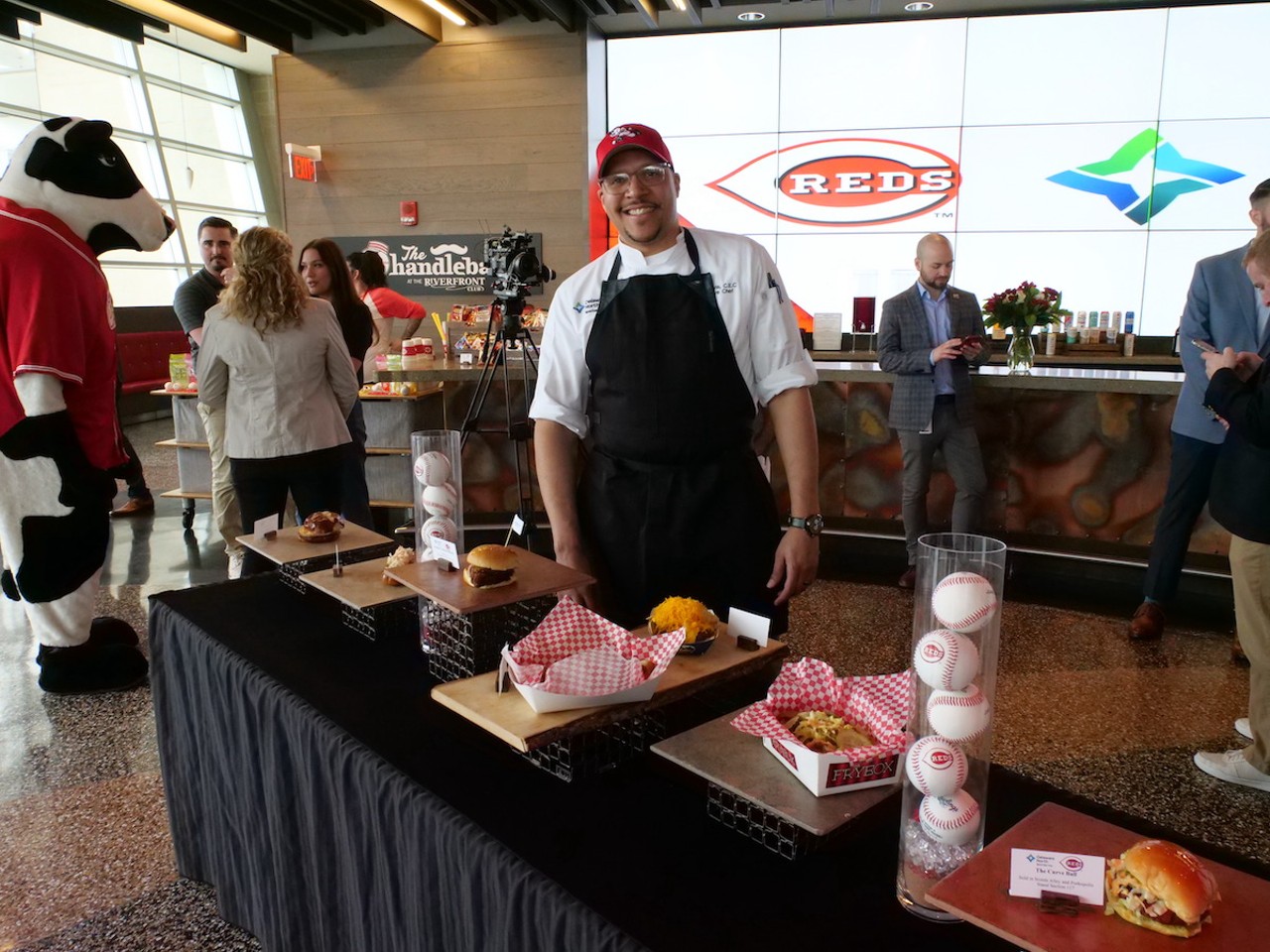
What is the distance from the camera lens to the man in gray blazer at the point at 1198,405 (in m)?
3.00

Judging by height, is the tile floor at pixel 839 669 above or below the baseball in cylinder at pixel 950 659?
below

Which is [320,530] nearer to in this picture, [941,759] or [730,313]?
[730,313]

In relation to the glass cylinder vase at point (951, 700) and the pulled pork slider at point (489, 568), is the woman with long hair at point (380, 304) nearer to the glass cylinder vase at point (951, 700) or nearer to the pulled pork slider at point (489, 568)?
the pulled pork slider at point (489, 568)

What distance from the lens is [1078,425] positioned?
402 centimetres

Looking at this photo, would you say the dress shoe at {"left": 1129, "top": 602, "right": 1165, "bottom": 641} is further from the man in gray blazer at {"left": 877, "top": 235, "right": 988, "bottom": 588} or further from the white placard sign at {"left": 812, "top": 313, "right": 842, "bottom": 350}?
the white placard sign at {"left": 812, "top": 313, "right": 842, "bottom": 350}

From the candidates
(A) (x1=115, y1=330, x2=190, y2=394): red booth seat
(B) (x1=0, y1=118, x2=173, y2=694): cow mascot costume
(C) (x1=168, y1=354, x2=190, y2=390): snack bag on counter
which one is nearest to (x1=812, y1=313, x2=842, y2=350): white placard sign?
(C) (x1=168, y1=354, x2=190, y2=390): snack bag on counter

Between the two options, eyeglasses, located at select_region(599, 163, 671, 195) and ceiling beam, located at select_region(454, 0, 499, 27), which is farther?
ceiling beam, located at select_region(454, 0, 499, 27)

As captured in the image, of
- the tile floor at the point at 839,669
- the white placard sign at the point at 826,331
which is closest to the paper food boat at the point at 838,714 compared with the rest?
the tile floor at the point at 839,669

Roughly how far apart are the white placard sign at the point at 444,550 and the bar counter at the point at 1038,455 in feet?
9.99

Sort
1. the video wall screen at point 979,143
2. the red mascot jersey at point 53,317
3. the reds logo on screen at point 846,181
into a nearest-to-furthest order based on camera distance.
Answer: the red mascot jersey at point 53,317, the video wall screen at point 979,143, the reds logo on screen at point 846,181

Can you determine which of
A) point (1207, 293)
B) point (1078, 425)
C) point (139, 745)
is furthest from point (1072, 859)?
point (1078, 425)

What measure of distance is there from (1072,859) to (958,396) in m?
3.43

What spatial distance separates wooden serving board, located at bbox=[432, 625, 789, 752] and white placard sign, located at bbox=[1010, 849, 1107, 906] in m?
0.47

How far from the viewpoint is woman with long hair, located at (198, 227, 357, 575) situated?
3.08 metres
